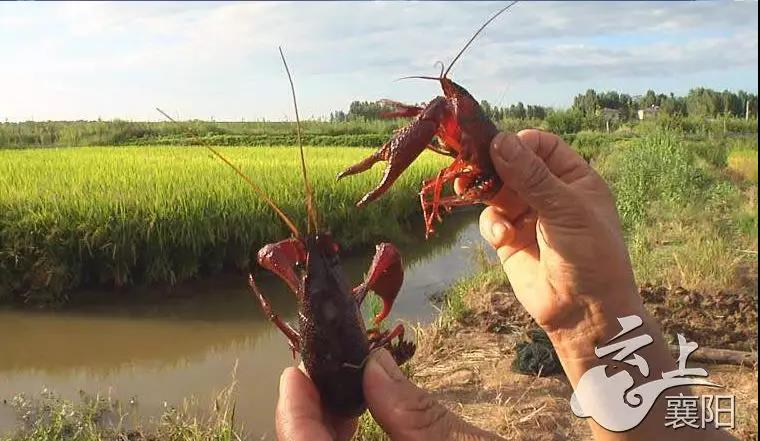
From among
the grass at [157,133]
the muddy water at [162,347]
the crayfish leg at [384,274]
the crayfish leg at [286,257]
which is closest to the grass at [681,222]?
the muddy water at [162,347]

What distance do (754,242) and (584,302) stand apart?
908 cm

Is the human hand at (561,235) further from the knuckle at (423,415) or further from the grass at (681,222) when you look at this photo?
the grass at (681,222)

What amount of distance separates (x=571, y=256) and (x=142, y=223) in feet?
25.6

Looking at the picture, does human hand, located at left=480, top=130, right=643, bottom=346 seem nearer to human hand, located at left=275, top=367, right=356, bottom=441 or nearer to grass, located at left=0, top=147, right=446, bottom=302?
human hand, located at left=275, top=367, right=356, bottom=441

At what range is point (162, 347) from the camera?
307 inches

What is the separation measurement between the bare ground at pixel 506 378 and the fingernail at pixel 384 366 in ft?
9.96

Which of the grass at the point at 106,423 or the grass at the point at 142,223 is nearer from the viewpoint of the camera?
the grass at the point at 106,423

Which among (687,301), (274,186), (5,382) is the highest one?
(274,186)

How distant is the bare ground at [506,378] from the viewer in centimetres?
484

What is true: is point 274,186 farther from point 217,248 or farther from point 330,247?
point 330,247

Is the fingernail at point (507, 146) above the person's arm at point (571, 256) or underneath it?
above

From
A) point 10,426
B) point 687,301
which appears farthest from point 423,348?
point 10,426

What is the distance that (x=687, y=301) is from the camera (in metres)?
7.06

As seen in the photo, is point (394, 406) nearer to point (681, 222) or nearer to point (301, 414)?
point (301, 414)
